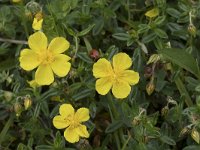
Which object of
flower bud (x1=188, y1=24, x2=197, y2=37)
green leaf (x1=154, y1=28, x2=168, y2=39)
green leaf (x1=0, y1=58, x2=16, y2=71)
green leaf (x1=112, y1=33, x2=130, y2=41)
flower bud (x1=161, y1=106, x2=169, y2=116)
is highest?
flower bud (x1=188, y1=24, x2=197, y2=37)

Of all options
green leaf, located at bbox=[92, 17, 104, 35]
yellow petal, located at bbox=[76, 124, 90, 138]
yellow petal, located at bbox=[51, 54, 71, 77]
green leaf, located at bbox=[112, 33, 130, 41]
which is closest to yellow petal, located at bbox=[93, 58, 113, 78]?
yellow petal, located at bbox=[51, 54, 71, 77]

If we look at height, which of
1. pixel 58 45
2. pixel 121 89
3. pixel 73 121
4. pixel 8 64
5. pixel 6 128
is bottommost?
pixel 6 128

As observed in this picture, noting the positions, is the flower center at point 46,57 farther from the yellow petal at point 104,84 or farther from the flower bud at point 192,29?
the flower bud at point 192,29

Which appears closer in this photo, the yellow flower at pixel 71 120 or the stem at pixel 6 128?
the yellow flower at pixel 71 120

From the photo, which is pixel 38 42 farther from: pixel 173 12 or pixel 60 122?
pixel 173 12

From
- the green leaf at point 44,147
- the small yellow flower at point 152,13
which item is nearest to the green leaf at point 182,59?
the small yellow flower at point 152,13

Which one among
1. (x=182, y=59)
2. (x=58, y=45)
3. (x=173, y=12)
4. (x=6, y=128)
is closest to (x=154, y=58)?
(x=182, y=59)

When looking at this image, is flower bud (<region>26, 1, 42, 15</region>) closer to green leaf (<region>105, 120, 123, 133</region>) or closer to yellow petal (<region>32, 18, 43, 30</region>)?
yellow petal (<region>32, 18, 43, 30</region>)
